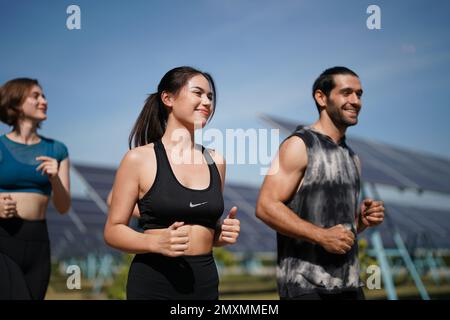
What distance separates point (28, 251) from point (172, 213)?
137 cm

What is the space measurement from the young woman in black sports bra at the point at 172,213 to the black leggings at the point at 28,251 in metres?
1.10

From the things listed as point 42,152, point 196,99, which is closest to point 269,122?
point 42,152

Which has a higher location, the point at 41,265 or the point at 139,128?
the point at 139,128

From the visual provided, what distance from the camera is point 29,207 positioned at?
3764mm

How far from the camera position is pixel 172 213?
A: 275 cm

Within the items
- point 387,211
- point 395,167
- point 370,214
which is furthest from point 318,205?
point 387,211

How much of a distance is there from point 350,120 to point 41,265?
74.2 inches

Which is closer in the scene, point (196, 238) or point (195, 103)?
point (196, 238)

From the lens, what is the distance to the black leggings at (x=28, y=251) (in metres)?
3.71

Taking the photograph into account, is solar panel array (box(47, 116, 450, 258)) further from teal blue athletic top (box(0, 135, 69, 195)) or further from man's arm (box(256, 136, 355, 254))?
man's arm (box(256, 136, 355, 254))

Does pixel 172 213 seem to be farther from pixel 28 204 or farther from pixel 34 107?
pixel 34 107

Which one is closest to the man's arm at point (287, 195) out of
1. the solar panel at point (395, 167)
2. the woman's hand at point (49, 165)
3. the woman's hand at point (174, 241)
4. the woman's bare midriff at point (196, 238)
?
the woman's bare midriff at point (196, 238)

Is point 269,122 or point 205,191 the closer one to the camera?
point 205,191

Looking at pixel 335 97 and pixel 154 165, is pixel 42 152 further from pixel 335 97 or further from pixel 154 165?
pixel 335 97
